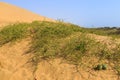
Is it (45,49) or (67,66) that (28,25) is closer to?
(45,49)

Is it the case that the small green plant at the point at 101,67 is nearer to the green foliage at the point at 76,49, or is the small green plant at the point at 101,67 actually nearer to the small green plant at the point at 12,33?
the green foliage at the point at 76,49

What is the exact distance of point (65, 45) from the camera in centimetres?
707

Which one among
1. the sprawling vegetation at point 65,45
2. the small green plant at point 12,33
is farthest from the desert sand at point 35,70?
the small green plant at point 12,33

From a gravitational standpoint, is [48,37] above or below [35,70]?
above

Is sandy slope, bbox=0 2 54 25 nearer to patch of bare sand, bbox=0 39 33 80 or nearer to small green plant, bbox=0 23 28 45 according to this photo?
small green plant, bbox=0 23 28 45

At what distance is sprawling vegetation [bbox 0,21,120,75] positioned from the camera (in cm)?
650

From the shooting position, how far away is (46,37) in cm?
757

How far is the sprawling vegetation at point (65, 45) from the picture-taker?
6496 mm

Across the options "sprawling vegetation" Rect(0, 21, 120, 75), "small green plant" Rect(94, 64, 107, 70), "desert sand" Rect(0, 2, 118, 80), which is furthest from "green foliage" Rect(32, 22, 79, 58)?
"small green plant" Rect(94, 64, 107, 70)

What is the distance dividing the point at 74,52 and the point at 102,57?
604 mm

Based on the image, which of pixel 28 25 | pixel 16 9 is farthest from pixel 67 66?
pixel 16 9

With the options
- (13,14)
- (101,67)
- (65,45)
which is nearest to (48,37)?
(65,45)

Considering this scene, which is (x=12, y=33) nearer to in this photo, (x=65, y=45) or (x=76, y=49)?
(x=65, y=45)

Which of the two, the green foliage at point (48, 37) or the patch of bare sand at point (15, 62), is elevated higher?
the green foliage at point (48, 37)
